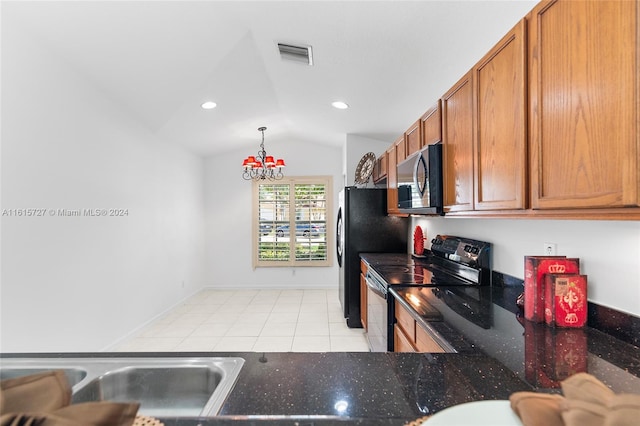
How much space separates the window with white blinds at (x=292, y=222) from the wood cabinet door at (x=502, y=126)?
426cm

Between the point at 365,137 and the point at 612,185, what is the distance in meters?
4.09

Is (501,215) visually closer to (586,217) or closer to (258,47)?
(586,217)

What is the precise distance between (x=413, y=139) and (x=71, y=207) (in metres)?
2.88

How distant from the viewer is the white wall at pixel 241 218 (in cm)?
569

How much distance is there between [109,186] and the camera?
308 cm

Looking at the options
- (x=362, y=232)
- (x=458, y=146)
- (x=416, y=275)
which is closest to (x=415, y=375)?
(x=458, y=146)

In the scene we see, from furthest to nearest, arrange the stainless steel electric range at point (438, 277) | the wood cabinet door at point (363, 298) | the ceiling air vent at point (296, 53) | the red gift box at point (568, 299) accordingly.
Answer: the wood cabinet door at point (363, 298) < the ceiling air vent at point (296, 53) < the stainless steel electric range at point (438, 277) < the red gift box at point (568, 299)

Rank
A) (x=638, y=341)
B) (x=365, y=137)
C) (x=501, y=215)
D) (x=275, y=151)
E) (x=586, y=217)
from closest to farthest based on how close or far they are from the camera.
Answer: (x=586, y=217) → (x=638, y=341) → (x=501, y=215) → (x=365, y=137) → (x=275, y=151)

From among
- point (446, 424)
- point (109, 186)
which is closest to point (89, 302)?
point (109, 186)

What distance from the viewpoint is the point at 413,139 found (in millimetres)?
→ 2482

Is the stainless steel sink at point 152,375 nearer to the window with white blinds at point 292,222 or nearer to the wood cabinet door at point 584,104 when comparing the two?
the wood cabinet door at point 584,104

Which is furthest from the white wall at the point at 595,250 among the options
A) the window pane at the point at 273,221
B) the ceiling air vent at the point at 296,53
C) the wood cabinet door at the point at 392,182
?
the window pane at the point at 273,221

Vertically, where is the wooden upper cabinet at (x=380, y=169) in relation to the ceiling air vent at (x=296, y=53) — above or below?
below

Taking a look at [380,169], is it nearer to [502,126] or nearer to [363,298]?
[363,298]
